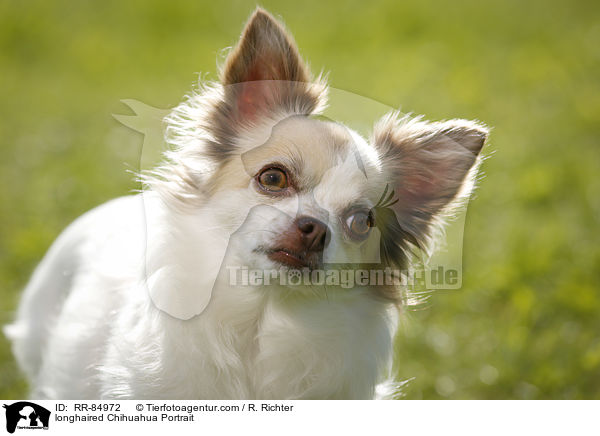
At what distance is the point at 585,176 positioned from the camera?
4.12 meters

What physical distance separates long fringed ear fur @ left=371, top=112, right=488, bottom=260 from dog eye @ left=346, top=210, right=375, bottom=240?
12 centimetres

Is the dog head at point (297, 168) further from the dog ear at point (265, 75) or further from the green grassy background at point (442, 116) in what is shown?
the green grassy background at point (442, 116)

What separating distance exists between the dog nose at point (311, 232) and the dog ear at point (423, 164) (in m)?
0.34

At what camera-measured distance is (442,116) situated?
2947mm

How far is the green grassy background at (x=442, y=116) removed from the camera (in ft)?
9.61

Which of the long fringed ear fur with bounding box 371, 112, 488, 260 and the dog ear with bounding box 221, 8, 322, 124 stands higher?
the dog ear with bounding box 221, 8, 322, 124

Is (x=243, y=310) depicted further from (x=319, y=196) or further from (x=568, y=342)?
(x=568, y=342)

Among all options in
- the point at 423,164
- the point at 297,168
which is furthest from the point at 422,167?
the point at 297,168
